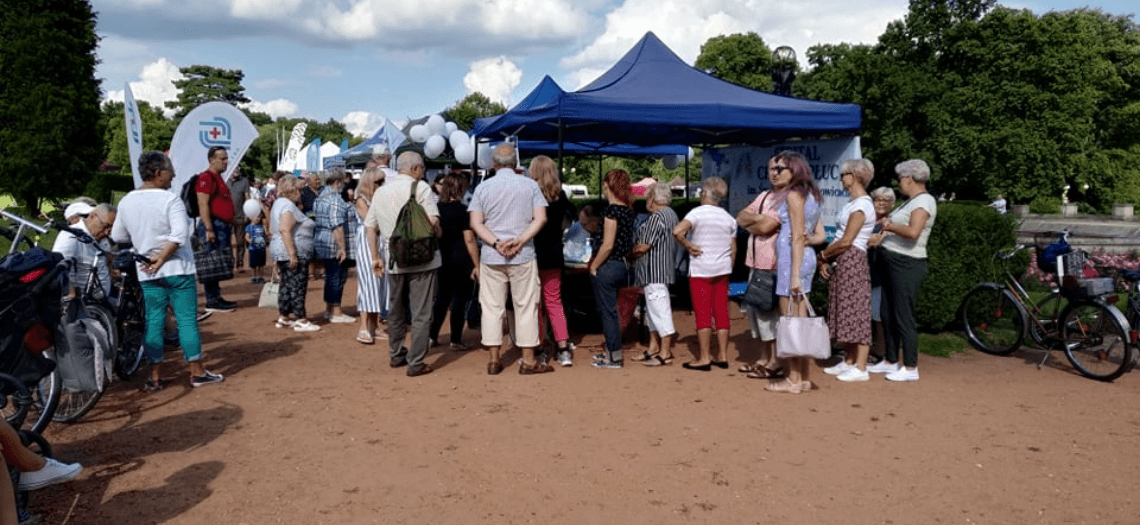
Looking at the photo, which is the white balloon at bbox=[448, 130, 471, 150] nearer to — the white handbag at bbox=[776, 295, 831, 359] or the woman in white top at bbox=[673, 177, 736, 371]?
the woman in white top at bbox=[673, 177, 736, 371]

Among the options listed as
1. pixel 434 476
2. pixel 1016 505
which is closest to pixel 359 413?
pixel 434 476

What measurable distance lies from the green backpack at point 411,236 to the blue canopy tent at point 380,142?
14.3 feet

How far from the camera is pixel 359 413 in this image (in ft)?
16.5

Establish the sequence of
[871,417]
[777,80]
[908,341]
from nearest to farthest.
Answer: [871,417] < [908,341] < [777,80]

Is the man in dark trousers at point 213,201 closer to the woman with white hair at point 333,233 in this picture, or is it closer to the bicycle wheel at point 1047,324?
the woman with white hair at point 333,233

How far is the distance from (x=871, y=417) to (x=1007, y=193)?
31.1 metres

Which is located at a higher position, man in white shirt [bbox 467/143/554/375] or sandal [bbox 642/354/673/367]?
man in white shirt [bbox 467/143/554/375]

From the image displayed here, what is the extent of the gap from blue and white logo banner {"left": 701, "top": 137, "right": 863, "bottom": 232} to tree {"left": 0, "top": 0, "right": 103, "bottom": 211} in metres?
22.6

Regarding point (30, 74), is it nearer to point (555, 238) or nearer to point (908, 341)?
point (555, 238)

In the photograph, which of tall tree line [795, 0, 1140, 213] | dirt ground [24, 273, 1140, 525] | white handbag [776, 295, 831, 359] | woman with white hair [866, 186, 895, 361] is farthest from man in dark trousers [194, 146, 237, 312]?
tall tree line [795, 0, 1140, 213]

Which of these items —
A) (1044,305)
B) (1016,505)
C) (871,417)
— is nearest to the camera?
(1016,505)

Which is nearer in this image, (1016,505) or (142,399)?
(1016,505)

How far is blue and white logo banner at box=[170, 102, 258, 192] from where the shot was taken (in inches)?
379

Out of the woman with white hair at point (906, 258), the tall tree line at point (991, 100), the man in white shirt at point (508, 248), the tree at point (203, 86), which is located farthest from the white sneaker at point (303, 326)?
the tree at point (203, 86)
